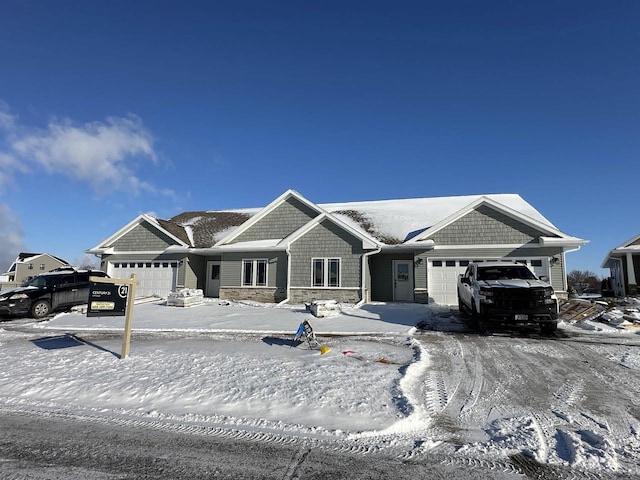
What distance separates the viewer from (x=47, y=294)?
14875 mm

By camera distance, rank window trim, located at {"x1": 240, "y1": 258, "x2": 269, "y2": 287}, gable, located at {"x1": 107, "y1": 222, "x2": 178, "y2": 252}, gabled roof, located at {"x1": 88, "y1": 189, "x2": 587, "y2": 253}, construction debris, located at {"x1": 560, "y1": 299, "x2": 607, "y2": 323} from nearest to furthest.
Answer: construction debris, located at {"x1": 560, "y1": 299, "x2": 607, "y2": 323}, gabled roof, located at {"x1": 88, "y1": 189, "x2": 587, "y2": 253}, window trim, located at {"x1": 240, "y1": 258, "x2": 269, "y2": 287}, gable, located at {"x1": 107, "y1": 222, "x2": 178, "y2": 252}

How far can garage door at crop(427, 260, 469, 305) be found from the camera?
683 inches

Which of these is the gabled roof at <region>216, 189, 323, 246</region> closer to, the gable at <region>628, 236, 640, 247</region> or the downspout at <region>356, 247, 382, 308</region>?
the downspout at <region>356, 247, 382, 308</region>

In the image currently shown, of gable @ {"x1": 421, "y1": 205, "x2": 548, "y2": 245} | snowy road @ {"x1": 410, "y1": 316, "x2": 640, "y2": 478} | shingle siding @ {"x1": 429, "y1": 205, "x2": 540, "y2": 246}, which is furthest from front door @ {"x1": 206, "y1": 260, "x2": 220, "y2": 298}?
snowy road @ {"x1": 410, "y1": 316, "x2": 640, "y2": 478}

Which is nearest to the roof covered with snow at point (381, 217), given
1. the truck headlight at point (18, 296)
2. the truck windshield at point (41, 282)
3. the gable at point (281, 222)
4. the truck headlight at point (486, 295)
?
the gable at point (281, 222)

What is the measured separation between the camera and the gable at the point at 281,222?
20.3m

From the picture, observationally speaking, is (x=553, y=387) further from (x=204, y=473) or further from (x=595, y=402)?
(x=204, y=473)

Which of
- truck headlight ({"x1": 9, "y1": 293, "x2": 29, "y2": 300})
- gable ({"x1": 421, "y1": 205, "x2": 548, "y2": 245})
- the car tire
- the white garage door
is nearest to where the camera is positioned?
truck headlight ({"x1": 9, "y1": 293, "x2": 29, "y2": 300})

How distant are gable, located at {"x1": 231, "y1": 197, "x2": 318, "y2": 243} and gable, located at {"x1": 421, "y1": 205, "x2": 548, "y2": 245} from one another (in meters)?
6.65

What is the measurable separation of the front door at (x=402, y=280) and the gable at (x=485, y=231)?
2.05 m

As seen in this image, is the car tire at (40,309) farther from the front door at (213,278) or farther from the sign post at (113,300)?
the sign post at (113,300)

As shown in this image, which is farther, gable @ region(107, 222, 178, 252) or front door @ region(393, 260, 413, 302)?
gable @ region(107, 222, 178, 252)

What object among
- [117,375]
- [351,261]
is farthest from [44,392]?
[351,261]

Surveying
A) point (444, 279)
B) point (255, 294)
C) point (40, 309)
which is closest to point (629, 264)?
point (444, 279)
